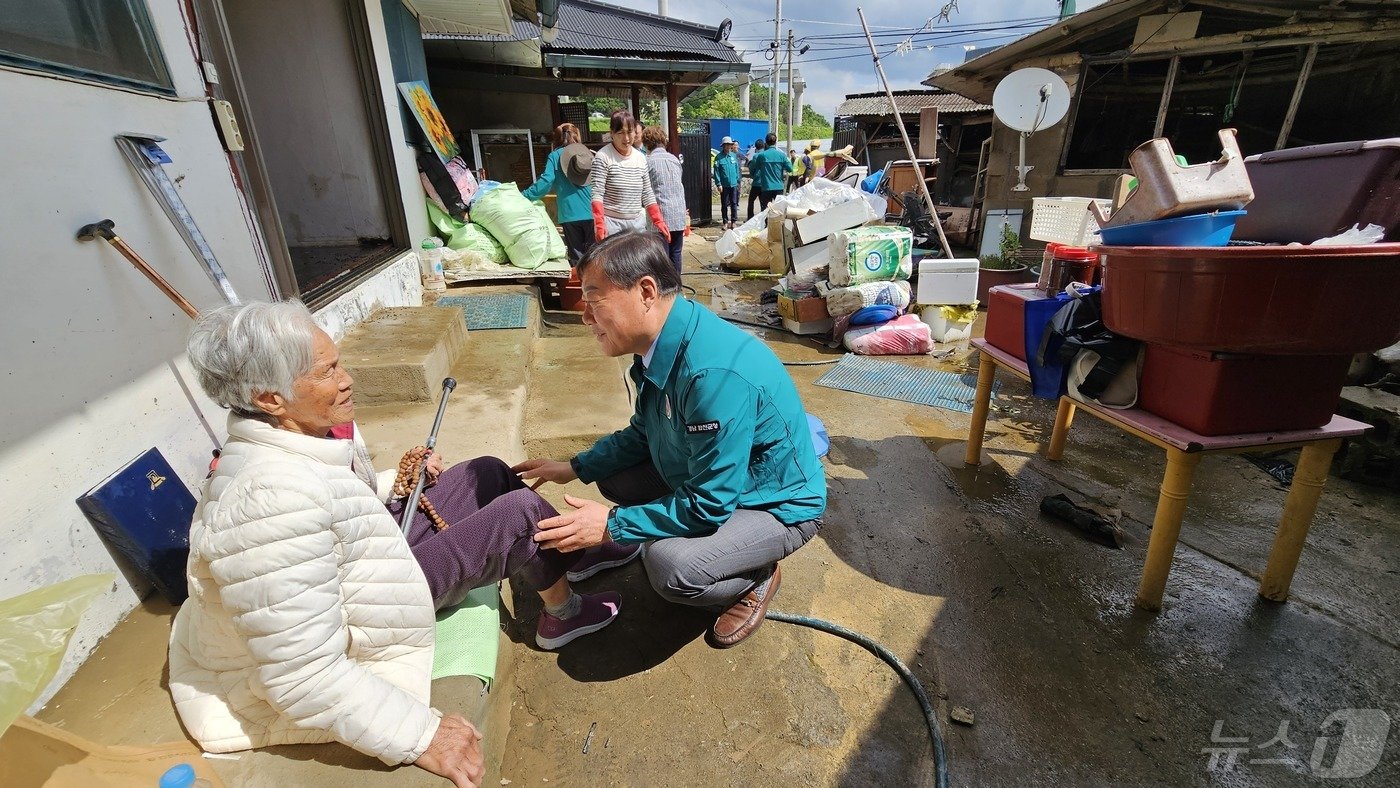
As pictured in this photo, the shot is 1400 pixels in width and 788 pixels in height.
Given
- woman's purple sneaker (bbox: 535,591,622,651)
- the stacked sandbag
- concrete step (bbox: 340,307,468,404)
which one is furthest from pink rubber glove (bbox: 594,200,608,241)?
woman's purple sneaker (bbox: 535,591,622,651)

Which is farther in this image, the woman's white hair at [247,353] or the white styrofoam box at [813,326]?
the white styrofoam box at [813,326]

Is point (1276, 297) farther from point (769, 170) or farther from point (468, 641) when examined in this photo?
point (769, 170)

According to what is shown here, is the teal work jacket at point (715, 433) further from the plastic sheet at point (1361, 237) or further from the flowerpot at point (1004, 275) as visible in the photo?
the flowerpot at point (1004, 275)

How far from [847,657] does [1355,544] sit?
2.54m

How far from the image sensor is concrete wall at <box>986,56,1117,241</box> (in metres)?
7.23

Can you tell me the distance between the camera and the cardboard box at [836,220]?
5.77 metres

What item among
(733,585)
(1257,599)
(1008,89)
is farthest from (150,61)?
(1008,89)

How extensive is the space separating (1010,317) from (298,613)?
2974 millimetres

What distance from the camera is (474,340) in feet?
13.8

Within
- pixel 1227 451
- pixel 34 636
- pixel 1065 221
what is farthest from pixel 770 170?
pixel 34 636

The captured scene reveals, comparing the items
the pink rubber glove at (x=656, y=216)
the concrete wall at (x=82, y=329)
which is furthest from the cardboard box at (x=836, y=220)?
the concrete wall at (x=82, y=329)

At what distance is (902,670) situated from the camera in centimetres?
200

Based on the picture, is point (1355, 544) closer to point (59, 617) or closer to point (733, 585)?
point (733, 585)

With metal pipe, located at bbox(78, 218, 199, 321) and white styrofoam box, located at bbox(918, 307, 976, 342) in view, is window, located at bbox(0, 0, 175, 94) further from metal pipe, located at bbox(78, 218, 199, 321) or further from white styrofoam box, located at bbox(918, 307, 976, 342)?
white styrofoam box, located at bbox(918, 307, 976, 342)
